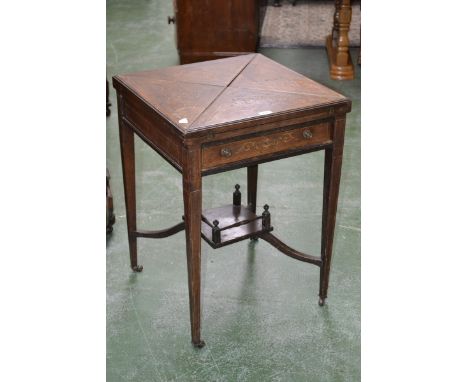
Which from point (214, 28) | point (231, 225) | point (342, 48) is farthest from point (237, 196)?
point (214, 28)

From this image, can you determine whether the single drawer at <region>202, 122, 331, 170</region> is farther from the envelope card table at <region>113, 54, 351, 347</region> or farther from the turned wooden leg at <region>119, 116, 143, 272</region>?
the turned wooden leg at <region>119, 116, 143, 272</region>

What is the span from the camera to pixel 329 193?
241 cm

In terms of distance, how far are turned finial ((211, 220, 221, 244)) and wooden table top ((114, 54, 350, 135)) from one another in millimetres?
537

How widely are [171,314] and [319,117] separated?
1008 millimetres

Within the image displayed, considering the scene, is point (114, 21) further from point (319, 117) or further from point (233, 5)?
point (319, 117)

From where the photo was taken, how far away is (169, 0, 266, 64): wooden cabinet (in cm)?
524

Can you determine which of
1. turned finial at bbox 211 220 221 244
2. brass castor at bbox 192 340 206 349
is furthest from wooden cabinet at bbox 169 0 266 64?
brass castor at bbox 192 340 206 349

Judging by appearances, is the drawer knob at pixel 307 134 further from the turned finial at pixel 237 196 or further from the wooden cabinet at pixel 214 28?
the wooden cabinet at pixel 214 28

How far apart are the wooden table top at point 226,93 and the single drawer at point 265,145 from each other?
0.25 ft

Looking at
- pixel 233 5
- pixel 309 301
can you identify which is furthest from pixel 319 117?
pixel 233 5

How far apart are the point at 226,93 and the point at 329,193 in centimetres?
54

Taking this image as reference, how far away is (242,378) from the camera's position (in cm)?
229

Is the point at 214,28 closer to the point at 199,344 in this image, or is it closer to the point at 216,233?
the point at 216,233

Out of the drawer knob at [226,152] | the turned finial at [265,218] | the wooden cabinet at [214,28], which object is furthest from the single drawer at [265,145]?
the wooden cabinet at [214,28]
